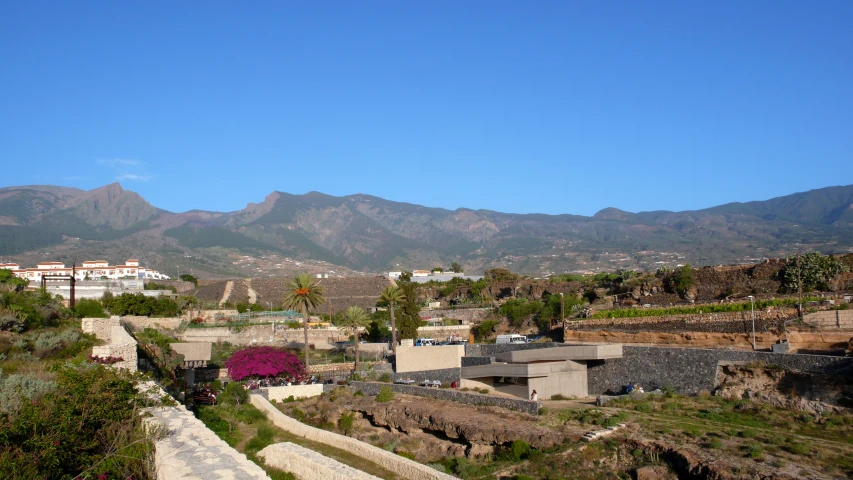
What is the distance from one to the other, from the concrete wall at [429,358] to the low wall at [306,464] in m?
22.7

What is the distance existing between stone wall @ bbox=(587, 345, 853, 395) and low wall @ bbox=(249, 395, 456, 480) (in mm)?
13779

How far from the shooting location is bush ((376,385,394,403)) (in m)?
31.6

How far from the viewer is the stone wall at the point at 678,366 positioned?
25.0 meters

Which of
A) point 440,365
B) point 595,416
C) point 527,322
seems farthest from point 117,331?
point 527,322

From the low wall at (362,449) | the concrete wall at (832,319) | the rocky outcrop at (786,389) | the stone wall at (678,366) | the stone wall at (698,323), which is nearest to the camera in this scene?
the low wall at (362,449)

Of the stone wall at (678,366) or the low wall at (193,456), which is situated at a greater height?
the low wall at (193,456)

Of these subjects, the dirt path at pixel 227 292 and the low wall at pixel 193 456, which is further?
the dirt path at pixel 227 292

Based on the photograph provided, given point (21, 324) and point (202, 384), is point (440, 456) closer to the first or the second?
point (21, 324)

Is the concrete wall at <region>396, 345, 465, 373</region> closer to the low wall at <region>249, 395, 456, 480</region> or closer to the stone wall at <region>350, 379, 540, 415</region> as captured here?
the stone wall at <region>350, 379, 540, 415</region>

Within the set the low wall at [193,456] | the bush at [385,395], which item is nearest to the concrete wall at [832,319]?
the bush at [385,395]

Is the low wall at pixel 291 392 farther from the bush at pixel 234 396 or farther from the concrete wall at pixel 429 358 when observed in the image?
the concrete wall at pixel 429 358

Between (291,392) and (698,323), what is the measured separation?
22104mm

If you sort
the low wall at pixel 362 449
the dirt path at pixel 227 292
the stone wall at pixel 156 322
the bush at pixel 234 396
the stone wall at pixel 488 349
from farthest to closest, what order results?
the dirt path at pixel 227 292 → the stone wall at pixel 156 322 → the stone wall at pixel 488 349 → the bush at pixel 234 396 → the low wall at pixel 362 449

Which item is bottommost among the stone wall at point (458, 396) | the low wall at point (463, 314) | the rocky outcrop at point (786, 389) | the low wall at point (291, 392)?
the low wall at point (291, 392)
